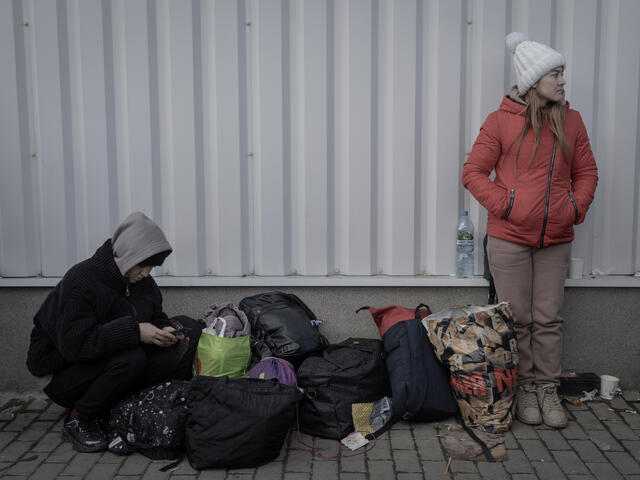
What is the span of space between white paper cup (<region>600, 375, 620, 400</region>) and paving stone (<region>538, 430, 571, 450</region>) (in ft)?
2.44

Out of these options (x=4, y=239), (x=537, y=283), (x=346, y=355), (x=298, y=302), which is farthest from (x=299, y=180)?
(x=4, y=239)

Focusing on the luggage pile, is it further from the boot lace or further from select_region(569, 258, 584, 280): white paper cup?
select_region(569, 258, 584, 280): white paper cup

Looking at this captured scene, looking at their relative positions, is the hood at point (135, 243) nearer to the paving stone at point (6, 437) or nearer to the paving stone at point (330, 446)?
the paving stone at point (6, 437)

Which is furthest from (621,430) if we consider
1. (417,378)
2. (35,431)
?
(35,431)

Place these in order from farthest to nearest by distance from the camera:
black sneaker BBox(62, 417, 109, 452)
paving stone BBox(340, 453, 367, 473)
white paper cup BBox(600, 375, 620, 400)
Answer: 1. white paper cup BBox(600, 375, 620, 400)
2. black sneaker BBox(62, 417, 109, 452)
3. paving stone BBox(340, 453, 367, 473)

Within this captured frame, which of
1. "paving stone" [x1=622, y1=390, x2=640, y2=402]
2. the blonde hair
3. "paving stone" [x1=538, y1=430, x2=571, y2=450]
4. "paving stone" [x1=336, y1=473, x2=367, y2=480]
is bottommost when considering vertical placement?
"paving stone" [x1=336, y1=473, x2=367, y2=480]

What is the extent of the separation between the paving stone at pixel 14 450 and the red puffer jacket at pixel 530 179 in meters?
3.32

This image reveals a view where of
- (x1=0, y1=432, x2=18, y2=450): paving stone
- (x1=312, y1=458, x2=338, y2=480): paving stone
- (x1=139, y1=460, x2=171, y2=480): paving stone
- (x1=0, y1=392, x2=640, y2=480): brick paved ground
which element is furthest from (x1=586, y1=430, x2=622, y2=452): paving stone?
(x1=0, y1=432, x2=18, y2=450): paving stone

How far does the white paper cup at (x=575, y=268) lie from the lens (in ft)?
16.1

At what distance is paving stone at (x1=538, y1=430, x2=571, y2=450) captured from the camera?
160 inches

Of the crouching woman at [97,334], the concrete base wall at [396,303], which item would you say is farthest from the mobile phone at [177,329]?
the concrete base wall at [396,303]

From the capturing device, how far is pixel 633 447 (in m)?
4.06

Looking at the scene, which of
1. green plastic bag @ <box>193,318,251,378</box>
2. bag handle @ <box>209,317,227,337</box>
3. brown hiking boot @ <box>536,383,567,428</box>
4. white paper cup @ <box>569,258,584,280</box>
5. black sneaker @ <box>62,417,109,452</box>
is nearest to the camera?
black sneaker @ <box>62,417,109,452</box>

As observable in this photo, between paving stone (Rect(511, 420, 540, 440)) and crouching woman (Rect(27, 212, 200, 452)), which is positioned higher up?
crouching woman (Rect(27, 212, 200, 452))
